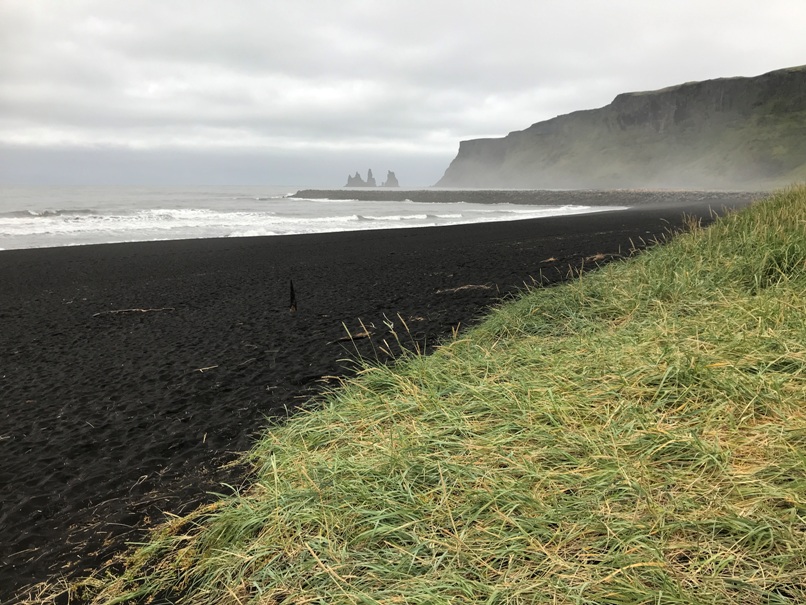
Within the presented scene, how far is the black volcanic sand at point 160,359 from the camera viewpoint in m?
2.89

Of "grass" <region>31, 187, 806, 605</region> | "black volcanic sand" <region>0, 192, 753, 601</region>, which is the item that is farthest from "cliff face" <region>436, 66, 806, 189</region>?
"grass" <region>31, 187, 806, 605</region>

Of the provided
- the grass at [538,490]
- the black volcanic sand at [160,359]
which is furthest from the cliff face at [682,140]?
the grass at [538,490]

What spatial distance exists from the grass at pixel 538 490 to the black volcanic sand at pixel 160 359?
442 mm

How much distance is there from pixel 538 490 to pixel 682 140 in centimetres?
14293

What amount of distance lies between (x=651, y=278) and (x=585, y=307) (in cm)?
88

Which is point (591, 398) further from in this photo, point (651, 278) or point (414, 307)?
point (414, 307)

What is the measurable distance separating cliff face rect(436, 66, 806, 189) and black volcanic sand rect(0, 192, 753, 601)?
9255cm

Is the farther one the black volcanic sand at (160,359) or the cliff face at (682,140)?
the cliff face at (682,140)

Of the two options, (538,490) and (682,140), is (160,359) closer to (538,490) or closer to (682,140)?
(538,490)

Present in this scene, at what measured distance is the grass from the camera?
5.67 feet

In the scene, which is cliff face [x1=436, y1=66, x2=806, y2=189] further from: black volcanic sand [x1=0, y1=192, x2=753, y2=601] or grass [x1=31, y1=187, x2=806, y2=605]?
grass [x1=31, y1=187, x2=806, y2=605]

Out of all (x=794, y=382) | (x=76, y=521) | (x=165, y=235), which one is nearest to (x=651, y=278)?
(x=794, y=382)

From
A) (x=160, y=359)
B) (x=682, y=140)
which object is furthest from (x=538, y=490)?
(x=682, y=140)

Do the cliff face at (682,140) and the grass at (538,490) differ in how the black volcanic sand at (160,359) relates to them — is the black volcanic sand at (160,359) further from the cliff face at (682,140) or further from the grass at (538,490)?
the cliff face at (682,140)
